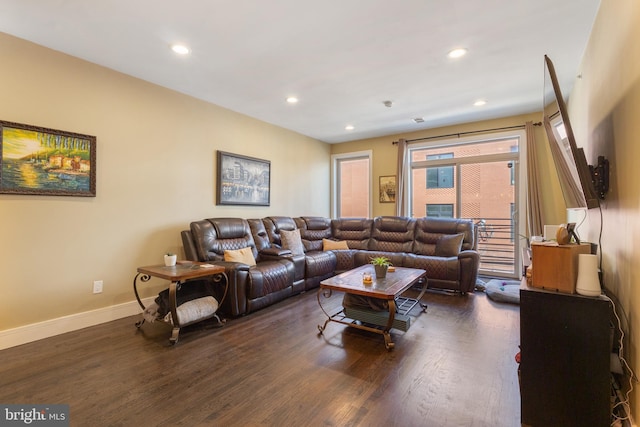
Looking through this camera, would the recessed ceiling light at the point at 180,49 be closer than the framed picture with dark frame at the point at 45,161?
No

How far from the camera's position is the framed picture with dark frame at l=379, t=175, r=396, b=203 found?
5.83m

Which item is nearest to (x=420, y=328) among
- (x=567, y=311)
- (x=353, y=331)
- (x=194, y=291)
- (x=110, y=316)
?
(x=353, y=331)

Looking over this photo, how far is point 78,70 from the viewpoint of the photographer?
2.85 metres

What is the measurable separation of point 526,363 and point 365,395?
0.93 m

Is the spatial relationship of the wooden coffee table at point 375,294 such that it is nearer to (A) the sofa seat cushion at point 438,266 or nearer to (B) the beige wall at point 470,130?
(A) the sofa seat cushion at point 438,266

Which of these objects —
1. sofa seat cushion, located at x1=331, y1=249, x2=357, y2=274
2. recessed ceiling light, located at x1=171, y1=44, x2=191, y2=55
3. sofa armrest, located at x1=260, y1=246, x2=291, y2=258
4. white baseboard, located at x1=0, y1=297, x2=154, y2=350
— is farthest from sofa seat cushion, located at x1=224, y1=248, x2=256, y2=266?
recessed ceiling light, located at x1=171, y1=44, x2=191, y2=55

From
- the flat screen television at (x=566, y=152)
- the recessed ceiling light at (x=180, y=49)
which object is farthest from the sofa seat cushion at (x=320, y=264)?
the flat screen television at (x=566, y=152)

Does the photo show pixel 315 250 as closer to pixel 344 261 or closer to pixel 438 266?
pixel 344 261

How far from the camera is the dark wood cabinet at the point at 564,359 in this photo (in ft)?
4.60

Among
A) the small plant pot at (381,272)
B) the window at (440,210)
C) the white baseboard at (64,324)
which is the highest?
the window at (440,210)

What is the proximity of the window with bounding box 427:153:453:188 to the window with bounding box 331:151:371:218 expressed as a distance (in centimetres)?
124

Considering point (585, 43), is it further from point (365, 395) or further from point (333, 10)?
point (365, 395)

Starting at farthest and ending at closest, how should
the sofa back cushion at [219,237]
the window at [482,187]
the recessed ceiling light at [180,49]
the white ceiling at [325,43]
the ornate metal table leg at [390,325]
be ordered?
the window at [482,187], the sofa back cushion at [219,237], the recessed ceiling light at [180,49], the ornate metal table leg at [390,325], the white ceiling at [325,43]

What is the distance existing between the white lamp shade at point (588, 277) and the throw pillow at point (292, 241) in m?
3.32
